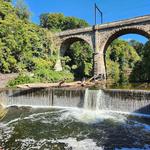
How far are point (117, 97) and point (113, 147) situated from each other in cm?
697

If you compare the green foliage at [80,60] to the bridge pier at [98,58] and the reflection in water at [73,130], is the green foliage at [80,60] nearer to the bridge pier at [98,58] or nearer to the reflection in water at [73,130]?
the bridge pier at [98,58]

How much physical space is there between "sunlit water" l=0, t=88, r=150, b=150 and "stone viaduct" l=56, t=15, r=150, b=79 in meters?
15.1

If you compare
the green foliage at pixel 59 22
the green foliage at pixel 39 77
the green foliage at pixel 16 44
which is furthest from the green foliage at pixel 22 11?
the green foliage at pixel 59 22

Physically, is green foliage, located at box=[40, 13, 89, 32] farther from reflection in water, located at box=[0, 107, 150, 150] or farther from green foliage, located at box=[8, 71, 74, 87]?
reflection in water, located at box=[0, 107, 150, 150]

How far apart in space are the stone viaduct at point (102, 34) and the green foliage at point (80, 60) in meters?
2.02

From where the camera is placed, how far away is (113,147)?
10.5m

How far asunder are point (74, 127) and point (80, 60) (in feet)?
83.3

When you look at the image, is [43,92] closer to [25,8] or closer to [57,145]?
[57,145]

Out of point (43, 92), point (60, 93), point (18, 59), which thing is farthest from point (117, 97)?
point (18, 59)

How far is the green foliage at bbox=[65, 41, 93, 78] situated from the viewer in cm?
3762

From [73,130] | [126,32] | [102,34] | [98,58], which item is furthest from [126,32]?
[73,130]

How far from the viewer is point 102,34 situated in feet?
111

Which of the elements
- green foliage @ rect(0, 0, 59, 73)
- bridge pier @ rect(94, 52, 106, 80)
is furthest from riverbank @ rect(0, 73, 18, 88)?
bridge pier @ rect(94, 52, 106, 80)

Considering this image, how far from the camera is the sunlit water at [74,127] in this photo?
431 inches
